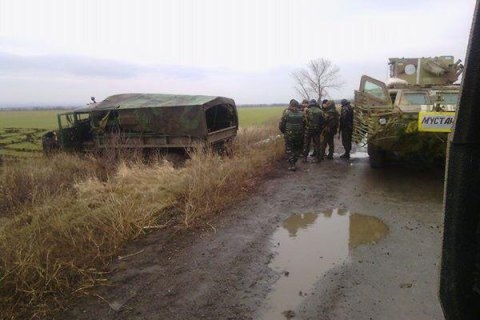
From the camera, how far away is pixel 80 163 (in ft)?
35.9

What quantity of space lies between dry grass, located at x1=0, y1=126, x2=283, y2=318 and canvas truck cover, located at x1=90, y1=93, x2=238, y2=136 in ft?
5.33

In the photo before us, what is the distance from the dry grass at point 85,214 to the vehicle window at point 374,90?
3.09 metres

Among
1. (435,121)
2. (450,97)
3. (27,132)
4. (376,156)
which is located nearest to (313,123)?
(376,156)

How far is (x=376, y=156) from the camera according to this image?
919 centimetres

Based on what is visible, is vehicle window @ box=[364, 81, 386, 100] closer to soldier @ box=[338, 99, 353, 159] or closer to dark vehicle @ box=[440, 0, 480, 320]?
soldier @ box=[338, 99, 353, 159]

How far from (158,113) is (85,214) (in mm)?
5946

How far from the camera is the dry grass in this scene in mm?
3885

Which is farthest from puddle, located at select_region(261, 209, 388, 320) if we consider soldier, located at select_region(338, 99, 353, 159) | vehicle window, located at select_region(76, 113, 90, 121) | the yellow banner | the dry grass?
vehicle window, located at select_region(76, 113, 90, 121)

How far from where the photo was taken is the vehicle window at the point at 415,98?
8.55 metres

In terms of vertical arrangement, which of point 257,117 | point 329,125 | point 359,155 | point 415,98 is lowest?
point 257,117

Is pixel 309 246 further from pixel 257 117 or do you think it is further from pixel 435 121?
pixel 257 117

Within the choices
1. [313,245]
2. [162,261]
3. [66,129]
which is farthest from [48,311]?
[66,129]

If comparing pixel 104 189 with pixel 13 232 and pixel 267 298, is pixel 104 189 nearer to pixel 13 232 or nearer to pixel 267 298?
pixel 13 232

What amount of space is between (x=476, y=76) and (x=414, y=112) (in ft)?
22.6
